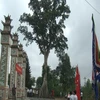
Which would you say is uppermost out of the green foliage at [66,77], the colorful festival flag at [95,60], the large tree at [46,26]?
the large tree at [46,26]

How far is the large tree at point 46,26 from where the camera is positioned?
38981 mm

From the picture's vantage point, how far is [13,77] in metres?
23.0

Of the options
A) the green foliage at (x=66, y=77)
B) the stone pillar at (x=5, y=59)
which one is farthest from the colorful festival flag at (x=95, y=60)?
the green foliage at (x=66, y=77)

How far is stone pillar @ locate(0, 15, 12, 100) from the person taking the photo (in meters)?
18.3

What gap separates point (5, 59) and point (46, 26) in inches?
814

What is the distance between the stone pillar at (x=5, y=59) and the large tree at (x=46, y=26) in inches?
757

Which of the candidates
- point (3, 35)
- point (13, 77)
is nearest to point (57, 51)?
point (13, 77)

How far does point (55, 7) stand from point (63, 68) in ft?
41.4

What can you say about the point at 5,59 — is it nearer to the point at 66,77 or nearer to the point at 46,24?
the point at 46,24

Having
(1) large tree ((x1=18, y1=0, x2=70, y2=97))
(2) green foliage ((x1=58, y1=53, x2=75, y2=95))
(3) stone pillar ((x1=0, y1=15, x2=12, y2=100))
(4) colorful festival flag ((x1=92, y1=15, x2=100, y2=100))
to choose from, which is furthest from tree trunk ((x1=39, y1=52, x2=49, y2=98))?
(4) colorful festival flag ((x1=92, y1=15, x2=100, y2=100))

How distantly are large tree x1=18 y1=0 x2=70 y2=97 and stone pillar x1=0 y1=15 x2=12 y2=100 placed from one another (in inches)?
757

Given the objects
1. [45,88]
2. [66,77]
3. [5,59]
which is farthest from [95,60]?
[66,77]

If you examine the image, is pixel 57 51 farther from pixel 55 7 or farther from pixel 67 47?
pixel 55 7

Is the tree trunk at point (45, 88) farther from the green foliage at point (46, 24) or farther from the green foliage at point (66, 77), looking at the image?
the green foliage at point (66, 77)
